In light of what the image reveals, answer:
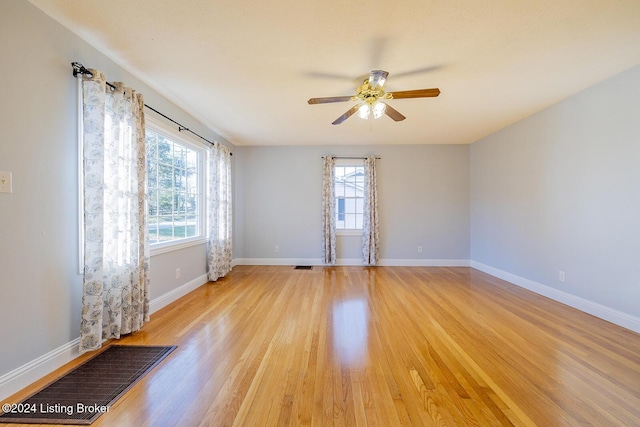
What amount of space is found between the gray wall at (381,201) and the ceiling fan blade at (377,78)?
2993mm

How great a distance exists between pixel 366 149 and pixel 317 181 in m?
1.25

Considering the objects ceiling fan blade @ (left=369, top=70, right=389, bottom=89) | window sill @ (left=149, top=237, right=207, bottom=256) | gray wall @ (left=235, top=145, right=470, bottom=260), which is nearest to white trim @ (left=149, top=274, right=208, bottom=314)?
window sill @ (left=149, top=237, right=207, bottom=256)

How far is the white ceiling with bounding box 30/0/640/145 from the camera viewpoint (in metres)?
1.72

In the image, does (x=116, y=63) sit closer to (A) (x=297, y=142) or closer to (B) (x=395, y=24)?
(B) (x=395, y=24)

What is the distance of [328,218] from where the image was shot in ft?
17.4

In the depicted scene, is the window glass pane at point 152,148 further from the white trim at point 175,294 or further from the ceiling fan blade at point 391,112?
the ceiling fan blade at point 391,112

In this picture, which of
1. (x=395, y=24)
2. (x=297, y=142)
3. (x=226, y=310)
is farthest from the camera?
(x=297, y=142)

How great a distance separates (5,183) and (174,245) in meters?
1.85

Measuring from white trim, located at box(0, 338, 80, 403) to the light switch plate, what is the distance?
1.13 m

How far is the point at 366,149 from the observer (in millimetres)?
5387

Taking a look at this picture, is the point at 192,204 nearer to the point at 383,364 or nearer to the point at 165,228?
the point at 165,228

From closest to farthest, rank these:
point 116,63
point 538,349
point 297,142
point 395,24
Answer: point 395,24 → point 538,349 → point 116,63 → point 297,142

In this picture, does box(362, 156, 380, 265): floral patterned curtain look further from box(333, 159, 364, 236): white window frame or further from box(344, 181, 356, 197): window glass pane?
box(344, 181, 356, 197): window glass pane

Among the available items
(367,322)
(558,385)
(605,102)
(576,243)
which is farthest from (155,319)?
(605,102)
